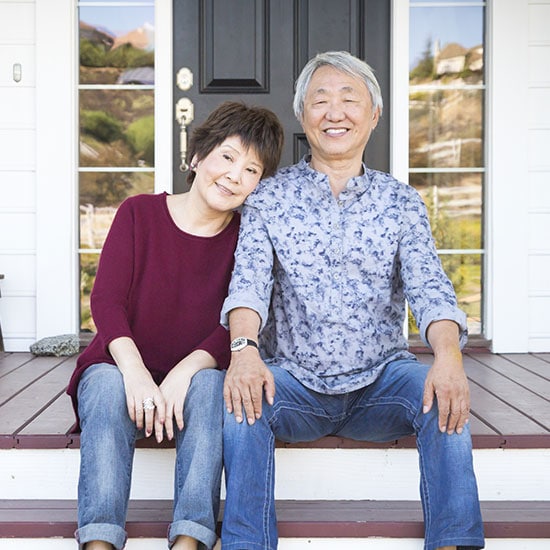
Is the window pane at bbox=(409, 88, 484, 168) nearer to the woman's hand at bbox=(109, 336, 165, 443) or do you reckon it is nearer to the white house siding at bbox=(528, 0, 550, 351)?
the white house siding at bbox=(528, 0, 550, 351)

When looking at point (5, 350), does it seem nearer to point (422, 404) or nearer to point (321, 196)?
point (321, 196)

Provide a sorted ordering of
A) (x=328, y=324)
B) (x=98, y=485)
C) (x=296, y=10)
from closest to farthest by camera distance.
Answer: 1. (x=98, y=485)
2. (x=328, y=324)
3. (x=296, y=10)

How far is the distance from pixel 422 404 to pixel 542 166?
1.96 metres

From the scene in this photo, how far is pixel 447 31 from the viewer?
3.53m

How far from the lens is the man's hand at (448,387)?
1794mm

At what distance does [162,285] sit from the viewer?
82.4 inches

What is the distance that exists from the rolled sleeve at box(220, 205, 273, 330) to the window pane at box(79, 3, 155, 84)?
164 centimetres

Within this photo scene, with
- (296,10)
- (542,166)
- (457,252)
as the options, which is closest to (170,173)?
(296,10)

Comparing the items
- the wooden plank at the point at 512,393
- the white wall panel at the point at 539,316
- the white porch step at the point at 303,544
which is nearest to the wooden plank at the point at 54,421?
the white porch step at the point at 303,544

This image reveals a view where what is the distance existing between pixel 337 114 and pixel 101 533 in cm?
113

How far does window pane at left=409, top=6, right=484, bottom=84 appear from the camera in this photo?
352 cm

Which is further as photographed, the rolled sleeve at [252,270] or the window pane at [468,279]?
the window pane at [468,279]

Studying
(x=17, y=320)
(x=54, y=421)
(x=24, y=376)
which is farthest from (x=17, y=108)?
(x=54, y=421)

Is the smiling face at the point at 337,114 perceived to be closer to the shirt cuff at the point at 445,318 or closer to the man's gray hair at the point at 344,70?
the man's gray hair at the point at 344,70
